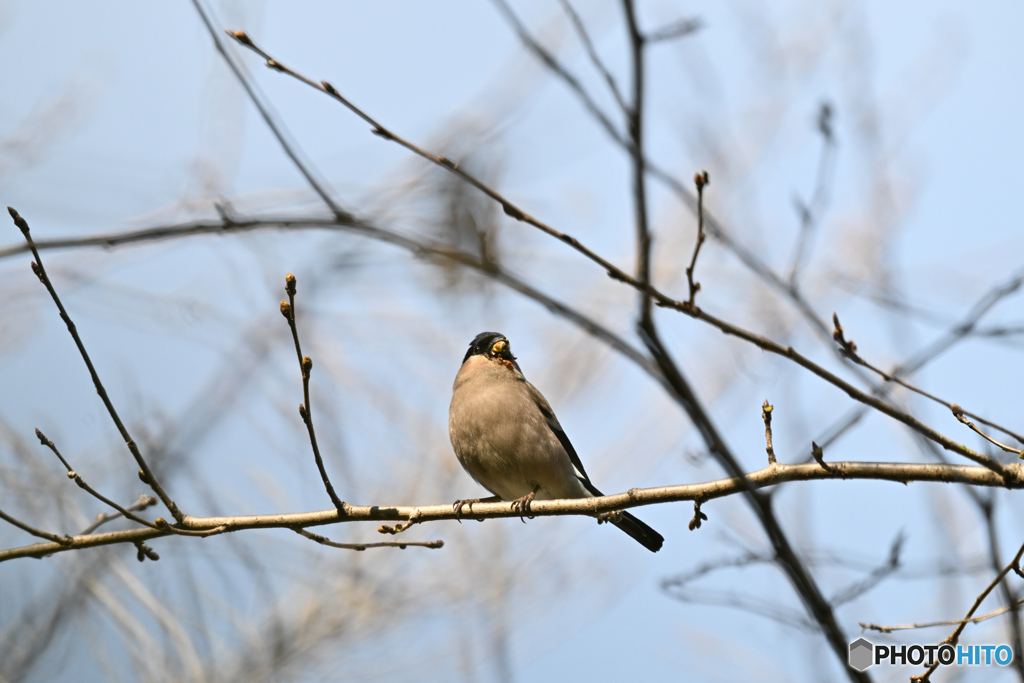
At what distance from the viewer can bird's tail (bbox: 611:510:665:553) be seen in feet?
16.2

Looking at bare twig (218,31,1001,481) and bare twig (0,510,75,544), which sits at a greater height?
bare twig (218,31,1001,481)

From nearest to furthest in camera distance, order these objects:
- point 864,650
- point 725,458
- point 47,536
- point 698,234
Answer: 1. point 725,458
2. point 698,234
3. point 47,536
4. point 864,650

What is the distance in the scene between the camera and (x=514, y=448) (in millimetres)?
5020

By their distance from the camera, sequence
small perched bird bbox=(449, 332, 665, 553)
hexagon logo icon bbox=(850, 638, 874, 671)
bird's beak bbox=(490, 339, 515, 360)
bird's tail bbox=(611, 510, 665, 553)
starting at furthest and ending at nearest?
1. bird's beak bbox=(490, 339, 515, 360)
2. small perched bird bbox=(449, 332, 665, 553)
3. bird's tail bbox=(611, 510, 665, 553)
4. hexagon logo icon bbox=(850, 638, 874, 671)

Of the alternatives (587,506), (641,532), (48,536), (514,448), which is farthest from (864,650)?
(48,536)

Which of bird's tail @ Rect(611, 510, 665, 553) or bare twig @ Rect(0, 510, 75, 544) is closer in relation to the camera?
bare twig @ Rect(0, 510, 75, 544)

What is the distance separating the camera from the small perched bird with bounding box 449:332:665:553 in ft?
16.5

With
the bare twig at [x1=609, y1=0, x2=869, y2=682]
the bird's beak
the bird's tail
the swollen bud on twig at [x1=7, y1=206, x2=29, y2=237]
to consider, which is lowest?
the bare twig at [x1=609, y1=0, x2=869, y2=682]

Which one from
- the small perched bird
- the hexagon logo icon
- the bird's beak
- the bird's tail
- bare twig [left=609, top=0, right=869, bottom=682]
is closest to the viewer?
bare twig [left=609, top=0, right=869, bottom=682]

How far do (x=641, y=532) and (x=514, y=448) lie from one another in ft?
3.15

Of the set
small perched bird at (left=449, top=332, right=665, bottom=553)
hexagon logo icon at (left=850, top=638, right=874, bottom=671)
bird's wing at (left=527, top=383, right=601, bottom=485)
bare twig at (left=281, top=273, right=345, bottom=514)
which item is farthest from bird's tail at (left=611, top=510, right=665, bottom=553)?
bare twig at (left=281, top=273, right=345, bottom=514)

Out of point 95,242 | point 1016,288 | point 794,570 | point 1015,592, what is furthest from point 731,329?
point 95,242

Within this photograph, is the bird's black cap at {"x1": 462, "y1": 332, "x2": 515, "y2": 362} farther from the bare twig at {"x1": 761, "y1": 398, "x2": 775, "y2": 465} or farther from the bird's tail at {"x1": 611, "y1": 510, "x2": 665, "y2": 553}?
the bare twig at {"x1": 761, "y1": 398, "x2": 775, "y2": 465}

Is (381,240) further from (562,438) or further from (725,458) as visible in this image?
(562,438)
